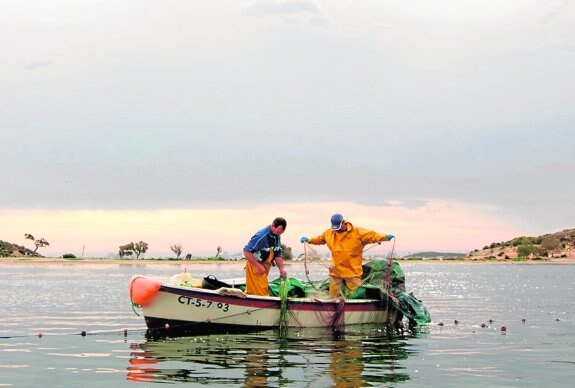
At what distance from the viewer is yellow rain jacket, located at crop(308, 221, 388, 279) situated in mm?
21734

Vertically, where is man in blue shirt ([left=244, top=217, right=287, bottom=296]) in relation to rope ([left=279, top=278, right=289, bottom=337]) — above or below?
above

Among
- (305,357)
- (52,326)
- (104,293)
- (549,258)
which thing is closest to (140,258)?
(549,258)

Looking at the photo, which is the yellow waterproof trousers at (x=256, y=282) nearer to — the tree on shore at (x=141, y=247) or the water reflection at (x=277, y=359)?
the water reflection at (x=277, y=359)

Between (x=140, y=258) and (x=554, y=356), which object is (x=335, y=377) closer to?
(x=554, y=356)

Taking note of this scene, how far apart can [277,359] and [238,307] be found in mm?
4096

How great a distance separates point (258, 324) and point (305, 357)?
4.09 meters

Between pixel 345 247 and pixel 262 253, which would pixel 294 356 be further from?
pixel 345 247

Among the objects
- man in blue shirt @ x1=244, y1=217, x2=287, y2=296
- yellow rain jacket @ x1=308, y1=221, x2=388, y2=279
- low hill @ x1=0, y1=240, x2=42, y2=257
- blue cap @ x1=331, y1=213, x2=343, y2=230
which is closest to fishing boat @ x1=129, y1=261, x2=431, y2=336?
man in blue shirt @ x1=244, y1=217, x2=287, y2=296

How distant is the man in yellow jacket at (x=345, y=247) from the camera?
71.1 feet

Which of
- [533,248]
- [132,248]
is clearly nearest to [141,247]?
[132,248]

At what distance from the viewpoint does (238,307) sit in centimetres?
2053

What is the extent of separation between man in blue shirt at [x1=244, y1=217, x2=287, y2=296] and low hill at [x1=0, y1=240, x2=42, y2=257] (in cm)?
10385

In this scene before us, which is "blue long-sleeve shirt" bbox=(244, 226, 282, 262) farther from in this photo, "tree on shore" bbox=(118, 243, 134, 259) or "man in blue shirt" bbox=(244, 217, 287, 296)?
"tree on shore" bbox=(118, 243, 134, 259)

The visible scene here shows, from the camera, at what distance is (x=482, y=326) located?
25.0m
